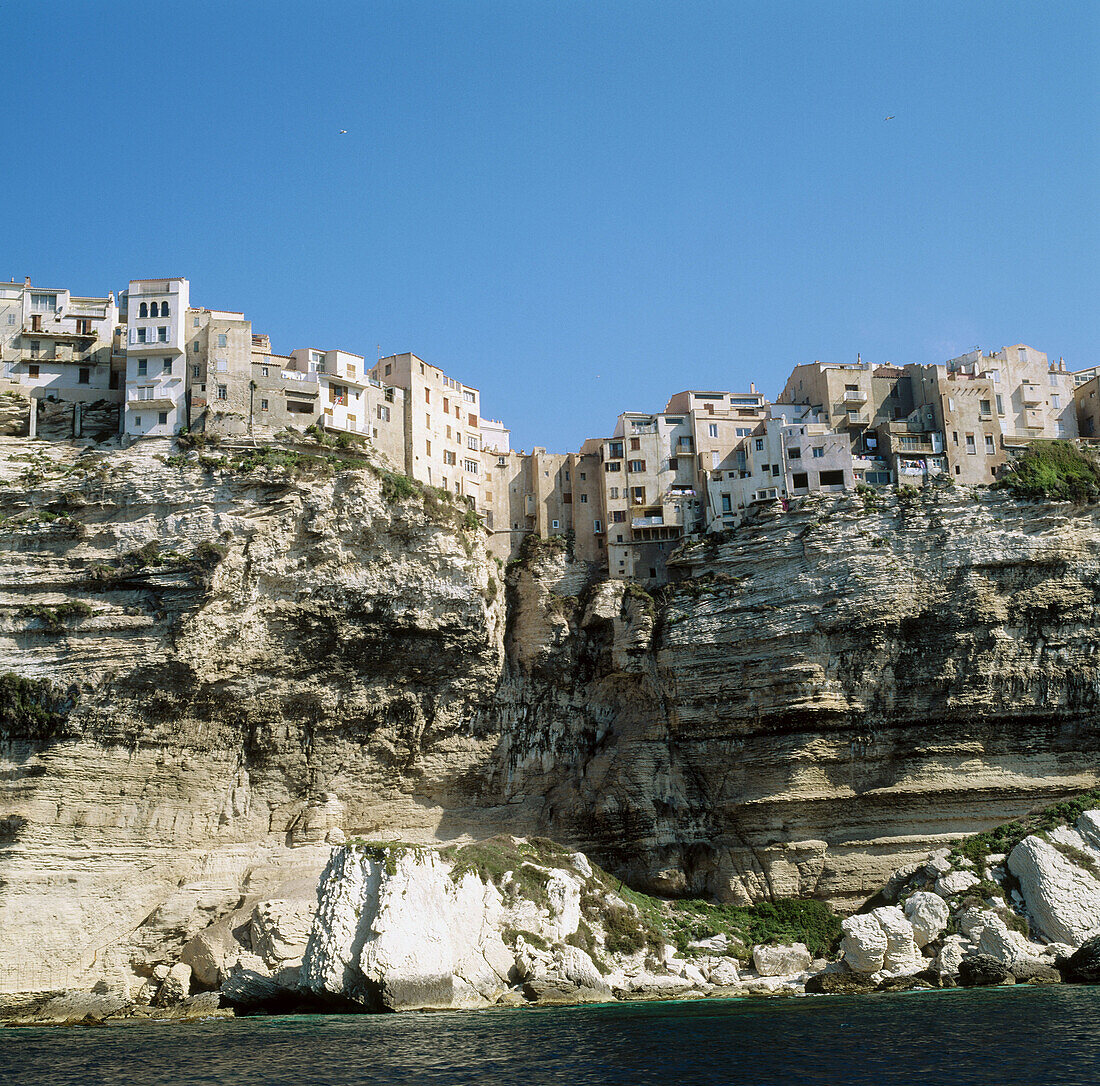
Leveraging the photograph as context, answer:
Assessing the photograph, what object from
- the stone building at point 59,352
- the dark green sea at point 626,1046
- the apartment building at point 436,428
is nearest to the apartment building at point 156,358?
the stone building at point 59,352

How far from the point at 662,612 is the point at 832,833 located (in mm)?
11181

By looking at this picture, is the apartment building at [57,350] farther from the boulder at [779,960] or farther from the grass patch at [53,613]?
the boulder at [779,960]

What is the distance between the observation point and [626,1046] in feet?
109

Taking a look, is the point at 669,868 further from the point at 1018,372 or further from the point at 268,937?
the point at 1018,372

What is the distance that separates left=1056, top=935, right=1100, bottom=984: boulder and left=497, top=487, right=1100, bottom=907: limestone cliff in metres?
9.75

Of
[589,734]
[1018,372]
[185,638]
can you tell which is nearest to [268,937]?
[185,638]

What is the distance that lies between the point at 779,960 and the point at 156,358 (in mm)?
33735

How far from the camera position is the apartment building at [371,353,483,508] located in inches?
2306

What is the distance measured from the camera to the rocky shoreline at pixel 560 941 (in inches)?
1610

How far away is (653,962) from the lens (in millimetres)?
45594

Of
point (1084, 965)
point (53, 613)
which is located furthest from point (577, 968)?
point (53, 613)

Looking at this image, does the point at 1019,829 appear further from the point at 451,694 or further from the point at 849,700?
the point at 451,694

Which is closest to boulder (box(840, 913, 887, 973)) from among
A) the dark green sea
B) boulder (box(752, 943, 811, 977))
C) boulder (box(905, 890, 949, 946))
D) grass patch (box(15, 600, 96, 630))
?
boulder (box(905, 890, 949, 946))

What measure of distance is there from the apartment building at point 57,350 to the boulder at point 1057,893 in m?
39.7
